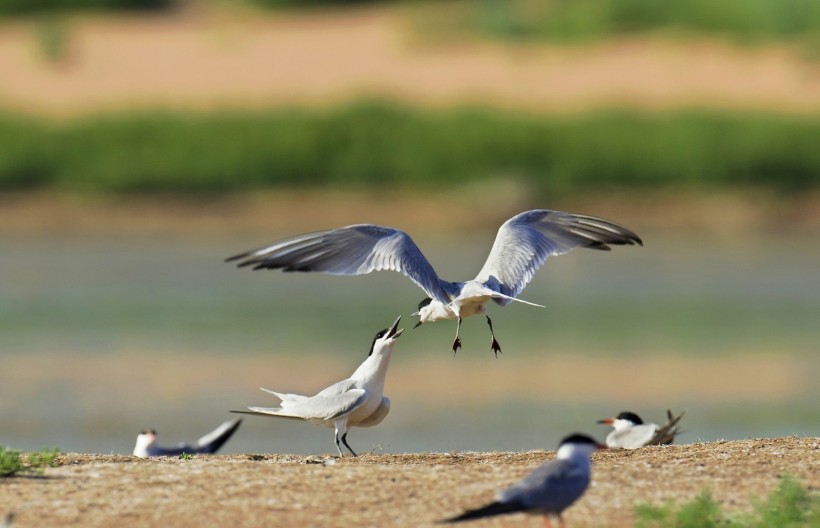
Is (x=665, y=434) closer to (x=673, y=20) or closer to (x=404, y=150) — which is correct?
(x=404, y=150)

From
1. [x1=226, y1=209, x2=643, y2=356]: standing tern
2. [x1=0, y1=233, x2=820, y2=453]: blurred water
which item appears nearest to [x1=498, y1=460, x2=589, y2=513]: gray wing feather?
[x1=226, y1=209, x2=643, y2=356]: standing tern

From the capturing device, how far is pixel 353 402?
10.6m

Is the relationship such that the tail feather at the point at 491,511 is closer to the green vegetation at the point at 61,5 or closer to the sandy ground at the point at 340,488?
the sandy ground at the point at 340,488

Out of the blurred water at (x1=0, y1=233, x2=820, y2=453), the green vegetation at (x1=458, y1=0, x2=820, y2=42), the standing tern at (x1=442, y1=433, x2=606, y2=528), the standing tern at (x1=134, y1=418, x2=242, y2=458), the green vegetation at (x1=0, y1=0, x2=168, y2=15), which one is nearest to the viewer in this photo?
the standing tern at (x1=442, y1=433, x2=606, y2=528)

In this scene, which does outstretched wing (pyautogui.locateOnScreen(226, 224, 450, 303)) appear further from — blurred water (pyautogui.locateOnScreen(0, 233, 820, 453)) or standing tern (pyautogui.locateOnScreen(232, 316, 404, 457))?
blurred water (pyautogui.locateOnScreen(0, 233, 820, 453))

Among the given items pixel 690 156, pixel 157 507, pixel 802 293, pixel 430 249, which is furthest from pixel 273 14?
pixel 157 507

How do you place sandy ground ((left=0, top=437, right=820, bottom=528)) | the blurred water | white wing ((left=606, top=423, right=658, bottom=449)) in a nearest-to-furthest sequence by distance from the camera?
sandy ground ((left=0, top=437, right=820, bottom=528)) < white wing ((left=606, top=423, right=658, bottom=449)) < the blurred water

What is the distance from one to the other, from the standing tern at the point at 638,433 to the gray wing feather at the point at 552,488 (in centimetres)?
331

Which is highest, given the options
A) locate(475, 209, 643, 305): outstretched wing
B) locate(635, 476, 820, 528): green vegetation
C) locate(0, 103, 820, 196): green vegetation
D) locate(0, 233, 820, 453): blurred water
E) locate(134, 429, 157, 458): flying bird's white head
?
locate(0, 103, 820, 196): green vegetation

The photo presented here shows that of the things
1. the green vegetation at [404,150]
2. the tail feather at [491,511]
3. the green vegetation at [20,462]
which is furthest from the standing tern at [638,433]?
the green vegetation at [404,150]

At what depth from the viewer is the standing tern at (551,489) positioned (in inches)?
310

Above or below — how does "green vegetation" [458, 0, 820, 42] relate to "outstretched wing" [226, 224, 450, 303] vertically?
above

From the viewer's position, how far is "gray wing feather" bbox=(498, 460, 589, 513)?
7.93 meters

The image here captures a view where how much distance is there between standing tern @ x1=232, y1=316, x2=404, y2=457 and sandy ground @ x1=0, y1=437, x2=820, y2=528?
2.14 ft
